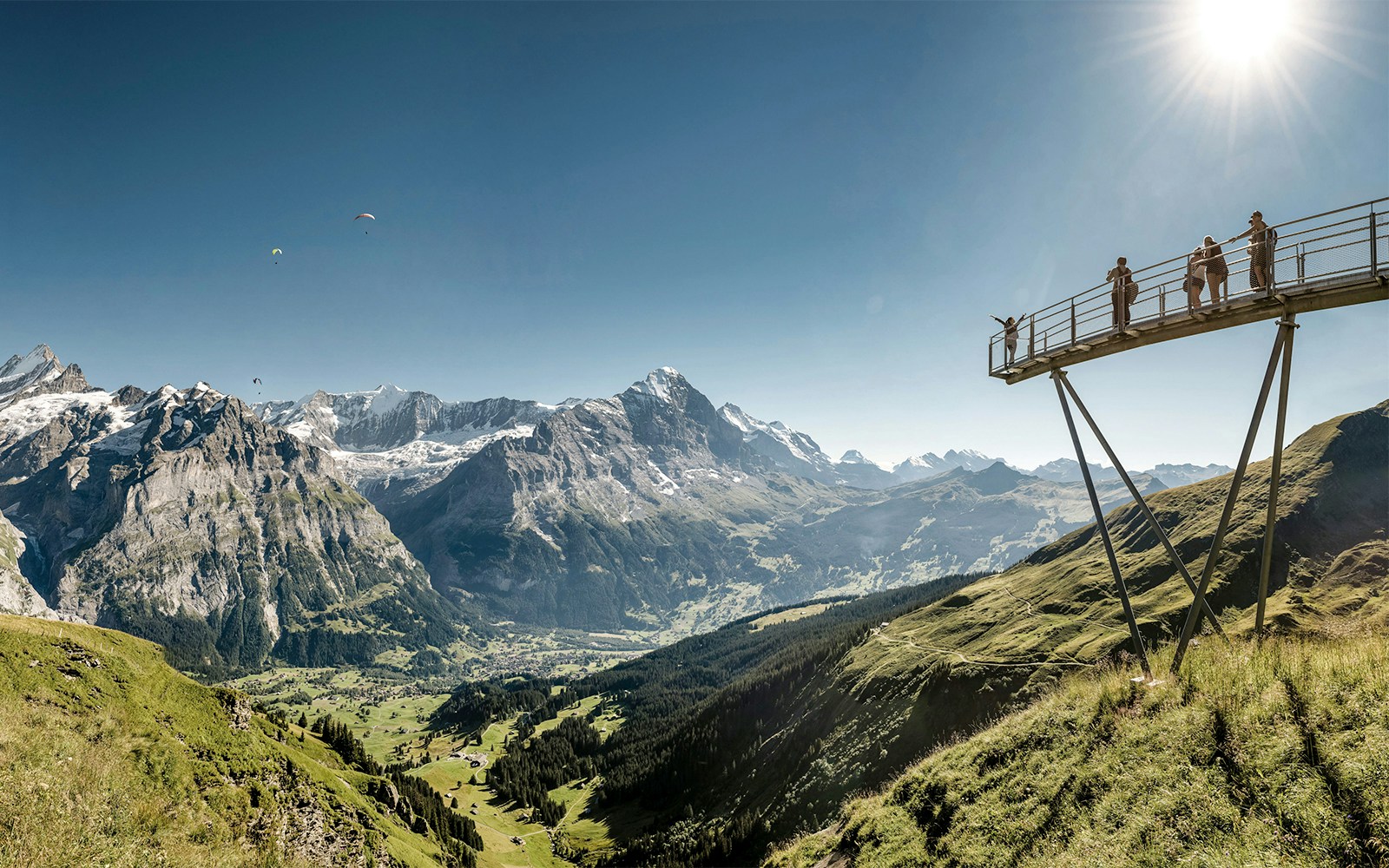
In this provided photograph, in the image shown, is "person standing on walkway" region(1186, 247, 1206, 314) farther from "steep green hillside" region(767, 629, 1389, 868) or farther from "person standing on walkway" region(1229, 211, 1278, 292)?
"steep green hillside" region(767, 629, 1389, 868)

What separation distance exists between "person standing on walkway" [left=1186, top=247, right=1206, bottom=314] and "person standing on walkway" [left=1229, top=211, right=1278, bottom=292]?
1.01 m

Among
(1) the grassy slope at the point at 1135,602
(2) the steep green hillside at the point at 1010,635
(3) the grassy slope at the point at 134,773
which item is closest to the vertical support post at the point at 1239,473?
(2) the steep green hillside at the point at 1010,635

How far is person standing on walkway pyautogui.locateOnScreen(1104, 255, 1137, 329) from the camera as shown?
21344 mm

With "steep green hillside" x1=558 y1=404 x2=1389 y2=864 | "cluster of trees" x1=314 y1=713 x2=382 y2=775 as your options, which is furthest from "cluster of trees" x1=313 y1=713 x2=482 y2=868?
"steep green hillside" x1=558 y1=404 x2=1389 y2=864

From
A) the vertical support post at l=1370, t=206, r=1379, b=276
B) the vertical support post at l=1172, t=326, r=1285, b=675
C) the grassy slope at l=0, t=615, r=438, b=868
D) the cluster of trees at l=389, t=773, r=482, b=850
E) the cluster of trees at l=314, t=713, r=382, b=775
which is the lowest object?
the cluster of trees at l=389, t=773, r=482, b=850

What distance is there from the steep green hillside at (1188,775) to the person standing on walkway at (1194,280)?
11.0m

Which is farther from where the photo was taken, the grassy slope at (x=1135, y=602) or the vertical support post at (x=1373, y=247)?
the grassy slope at (x=1135, y=602)

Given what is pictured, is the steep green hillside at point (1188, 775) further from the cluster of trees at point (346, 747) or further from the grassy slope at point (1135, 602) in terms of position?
the cluster of trees at point (346, 747)

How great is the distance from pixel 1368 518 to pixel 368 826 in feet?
523

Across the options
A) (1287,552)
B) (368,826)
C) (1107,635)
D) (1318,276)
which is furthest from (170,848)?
(1287,552)

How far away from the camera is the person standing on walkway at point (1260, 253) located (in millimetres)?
17469

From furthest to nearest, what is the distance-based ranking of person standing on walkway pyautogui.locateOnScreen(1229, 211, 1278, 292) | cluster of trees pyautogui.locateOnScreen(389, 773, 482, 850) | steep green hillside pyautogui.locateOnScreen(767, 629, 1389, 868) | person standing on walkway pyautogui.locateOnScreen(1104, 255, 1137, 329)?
cluster of trees pyautogui.locateOnScreen(389, 773, 482, 850)
person standing on walkway pyautogui.locateOnScreen(1104, 255, 1137, 329)
person standing on walkway pyautogui.locateOnScreen(1229, 211, 1278, 292)
steep green hillside pyautogui.locateOnScreen(767, 629, 1389, 868)

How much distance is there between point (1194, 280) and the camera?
19375mm

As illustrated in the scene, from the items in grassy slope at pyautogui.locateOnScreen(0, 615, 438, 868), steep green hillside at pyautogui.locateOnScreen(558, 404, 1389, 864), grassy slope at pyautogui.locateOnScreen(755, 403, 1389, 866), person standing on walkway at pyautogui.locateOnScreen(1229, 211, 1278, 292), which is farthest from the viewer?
steep green hillside at pyautogui.locateOnScreen(558, 404, 1389, 864)
